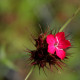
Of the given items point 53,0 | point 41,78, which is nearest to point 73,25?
point 53,0

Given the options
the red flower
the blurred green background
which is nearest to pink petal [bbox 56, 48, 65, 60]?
the red flower

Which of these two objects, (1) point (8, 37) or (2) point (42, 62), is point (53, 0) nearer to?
(1) point (8, 37)

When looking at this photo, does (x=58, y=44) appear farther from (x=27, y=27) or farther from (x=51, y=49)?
(x=27, y=27)

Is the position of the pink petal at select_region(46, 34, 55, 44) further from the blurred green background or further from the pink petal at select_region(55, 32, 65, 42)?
the blurred green background

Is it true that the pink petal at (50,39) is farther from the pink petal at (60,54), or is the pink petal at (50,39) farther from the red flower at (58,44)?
the pink petal at (60,54)

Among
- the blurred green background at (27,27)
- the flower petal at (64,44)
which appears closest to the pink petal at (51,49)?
the flower petal at (64,44)
